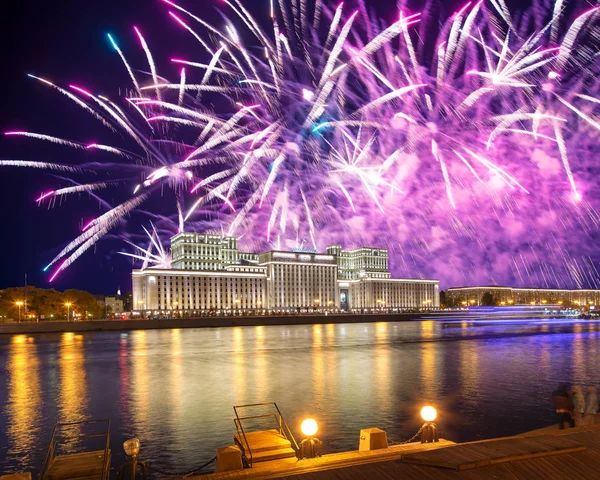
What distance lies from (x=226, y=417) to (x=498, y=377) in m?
17.0

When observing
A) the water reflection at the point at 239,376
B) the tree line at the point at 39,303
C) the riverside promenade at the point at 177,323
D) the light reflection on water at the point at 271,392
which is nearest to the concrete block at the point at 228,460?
the light reflection on water at the point at 271,392

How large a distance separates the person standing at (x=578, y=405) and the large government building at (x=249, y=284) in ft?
459

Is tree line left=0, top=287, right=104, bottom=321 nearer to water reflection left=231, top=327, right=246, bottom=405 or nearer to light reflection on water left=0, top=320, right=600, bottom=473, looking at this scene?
light reflection on water left=0, top=320, right=600, bottom=473

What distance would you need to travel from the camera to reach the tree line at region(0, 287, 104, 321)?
4454 inches

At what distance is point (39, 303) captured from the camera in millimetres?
115875

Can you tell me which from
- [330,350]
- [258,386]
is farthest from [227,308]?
[258,386]

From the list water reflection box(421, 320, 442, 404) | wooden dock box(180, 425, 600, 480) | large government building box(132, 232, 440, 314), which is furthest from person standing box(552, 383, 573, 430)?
large government building box(132, 232, 440, 314)

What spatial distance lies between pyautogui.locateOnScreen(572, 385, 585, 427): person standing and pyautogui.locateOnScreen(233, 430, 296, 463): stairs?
724 cm

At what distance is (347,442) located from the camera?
16062 mm

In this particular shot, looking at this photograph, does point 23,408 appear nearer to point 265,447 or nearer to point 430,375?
point 265,447

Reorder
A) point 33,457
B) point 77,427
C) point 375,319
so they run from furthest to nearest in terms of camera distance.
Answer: point 375,319 < point 77,427 < point 33,457

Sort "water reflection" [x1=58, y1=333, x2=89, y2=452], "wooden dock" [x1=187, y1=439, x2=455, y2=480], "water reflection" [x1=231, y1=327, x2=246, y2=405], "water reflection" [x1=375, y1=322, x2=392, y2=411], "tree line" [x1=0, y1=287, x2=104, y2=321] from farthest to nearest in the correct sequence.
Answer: "tree line" [x1=0, y1=287, x2=104, y2=321] < "water reflection" [x1=231, y1=327, x2=246, y2=405] < "water reflection" [x1=375, y1=322, x2=392, y2=411] < "water reflection" [x1=58, y1=333, x2=89, y2=452] < "wooden dock" [x1=187, y1=439, x2=455, y2=480]

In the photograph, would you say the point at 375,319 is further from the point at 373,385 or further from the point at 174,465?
the point at 174,465

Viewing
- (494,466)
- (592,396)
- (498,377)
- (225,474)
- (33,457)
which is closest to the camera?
(494,466)
